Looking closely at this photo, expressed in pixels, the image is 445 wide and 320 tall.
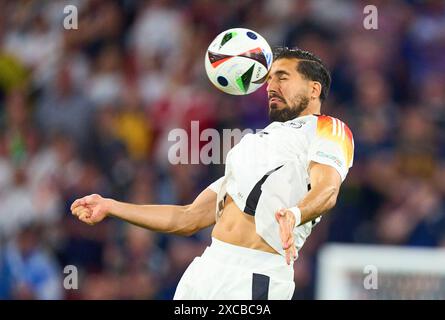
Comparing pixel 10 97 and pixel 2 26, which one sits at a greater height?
pixel 2 26

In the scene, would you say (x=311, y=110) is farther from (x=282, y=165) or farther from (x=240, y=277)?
(x=240, y=277)

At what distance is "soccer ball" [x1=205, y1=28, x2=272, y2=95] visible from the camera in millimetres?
6223

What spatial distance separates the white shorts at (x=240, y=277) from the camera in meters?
5.67

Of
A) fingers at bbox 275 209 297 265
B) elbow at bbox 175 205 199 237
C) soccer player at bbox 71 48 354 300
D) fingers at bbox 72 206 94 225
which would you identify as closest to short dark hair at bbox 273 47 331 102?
soccer player at bbox 71 48 354 300

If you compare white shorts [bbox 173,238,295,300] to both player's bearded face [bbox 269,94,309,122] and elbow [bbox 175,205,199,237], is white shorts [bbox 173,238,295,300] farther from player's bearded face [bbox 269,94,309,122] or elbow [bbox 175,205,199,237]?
player's bearded face [bbox 269,94,309,122]

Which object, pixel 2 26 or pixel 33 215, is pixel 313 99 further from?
pixel 2 26

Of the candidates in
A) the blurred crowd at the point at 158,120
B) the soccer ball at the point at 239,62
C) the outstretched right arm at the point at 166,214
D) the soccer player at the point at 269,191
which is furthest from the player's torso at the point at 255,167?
the blurred crowd at the point at 158,120

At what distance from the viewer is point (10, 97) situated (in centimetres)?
1280

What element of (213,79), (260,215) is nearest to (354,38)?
(213,79)

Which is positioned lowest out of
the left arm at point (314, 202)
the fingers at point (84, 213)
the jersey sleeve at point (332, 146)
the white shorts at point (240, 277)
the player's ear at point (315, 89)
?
the white shorts at point (240, 277)

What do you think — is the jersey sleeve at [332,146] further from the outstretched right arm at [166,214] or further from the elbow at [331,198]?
the outstretched right arm at [166,214]

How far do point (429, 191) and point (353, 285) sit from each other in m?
1.35

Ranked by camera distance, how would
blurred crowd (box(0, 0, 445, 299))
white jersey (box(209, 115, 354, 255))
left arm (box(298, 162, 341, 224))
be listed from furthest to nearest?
blurred crowd (box(0, 0, 445, 299))
white jersey (box(209, 115, 354, 255))
left arm (box(298, 162, 341, 224))

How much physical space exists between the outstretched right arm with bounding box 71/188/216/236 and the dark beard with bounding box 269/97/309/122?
0.61 meters
